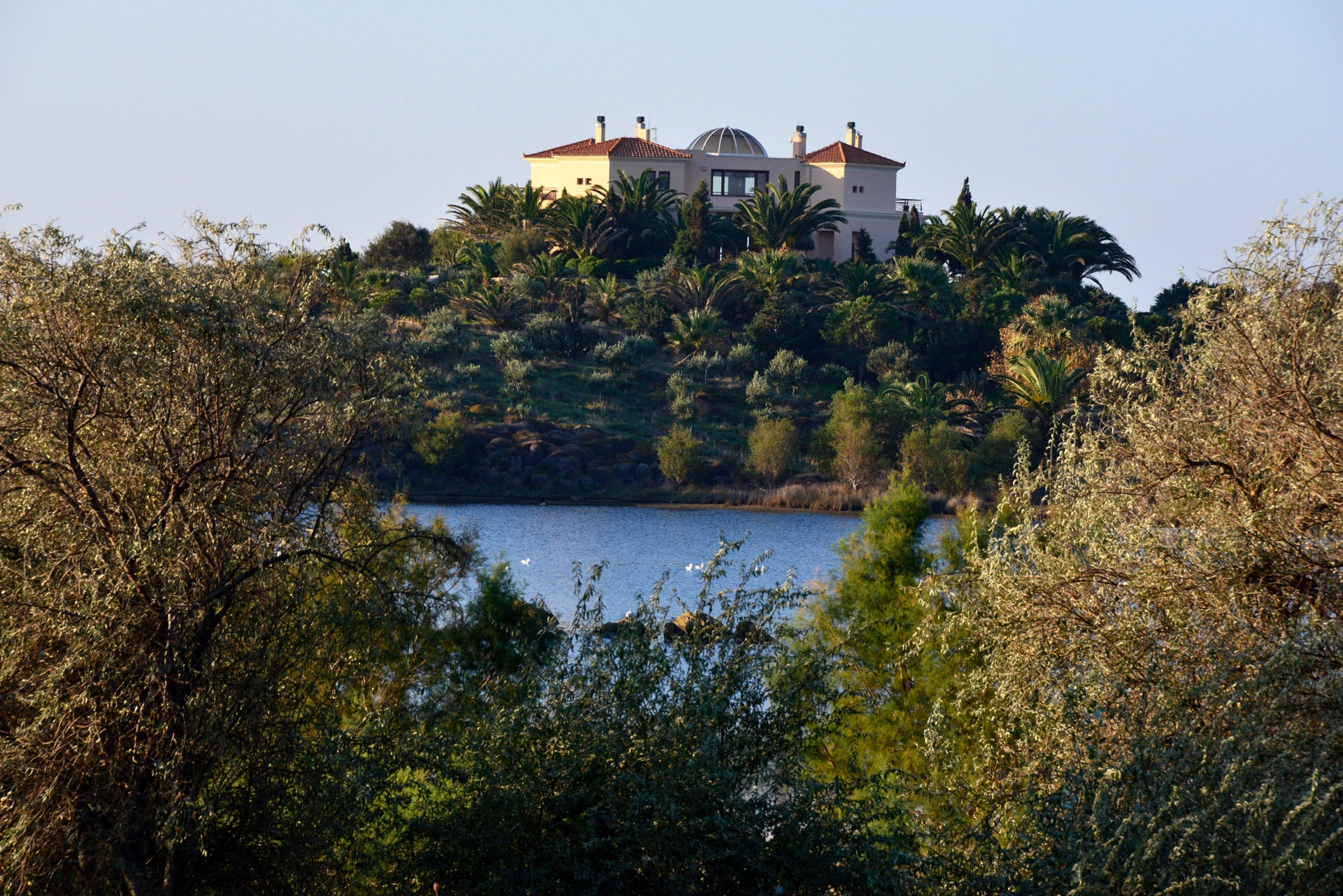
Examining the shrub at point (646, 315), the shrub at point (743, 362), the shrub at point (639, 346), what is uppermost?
the shrub at point (646, 315)

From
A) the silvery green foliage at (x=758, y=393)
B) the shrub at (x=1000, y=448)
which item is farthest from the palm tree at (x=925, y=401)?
the silvery green foliage at (x=758, y=393)

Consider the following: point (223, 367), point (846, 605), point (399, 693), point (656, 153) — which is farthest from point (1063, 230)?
point (223, 367)

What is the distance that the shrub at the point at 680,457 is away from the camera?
42.7m

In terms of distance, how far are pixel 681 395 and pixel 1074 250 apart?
2234 cm

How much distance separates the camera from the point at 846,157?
62.1 meters

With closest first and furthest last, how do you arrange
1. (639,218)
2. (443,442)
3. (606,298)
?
1. (443,442)
2. (606,298)
3. (639,218)

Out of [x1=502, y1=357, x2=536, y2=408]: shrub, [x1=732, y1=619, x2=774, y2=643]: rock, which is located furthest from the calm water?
[x1=732, y1=619, x2=774, y2=643]: rock

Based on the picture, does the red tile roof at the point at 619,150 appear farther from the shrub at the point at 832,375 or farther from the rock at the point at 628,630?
the rock at the point at 628,630

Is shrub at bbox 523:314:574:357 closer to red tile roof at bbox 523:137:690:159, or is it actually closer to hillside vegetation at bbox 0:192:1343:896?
red tile roof at bbox 523:137:690:159

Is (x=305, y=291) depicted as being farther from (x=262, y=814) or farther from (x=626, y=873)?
(x=626, y=873)

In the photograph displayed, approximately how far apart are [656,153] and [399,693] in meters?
50.8

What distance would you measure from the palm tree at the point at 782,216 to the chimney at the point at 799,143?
27.4 ft

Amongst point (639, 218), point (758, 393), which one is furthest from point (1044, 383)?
point (639, 218)

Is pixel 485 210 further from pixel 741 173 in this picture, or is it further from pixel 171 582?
pixel 171 582
